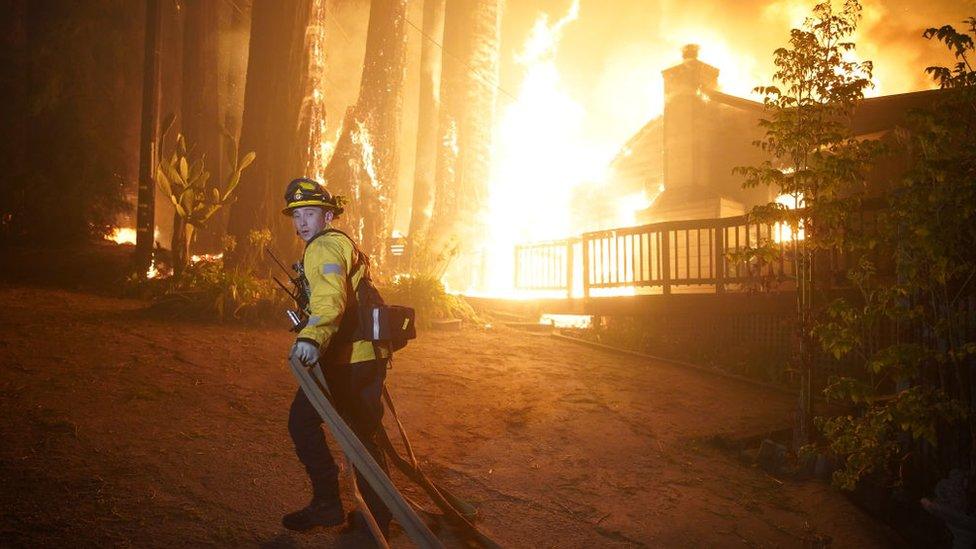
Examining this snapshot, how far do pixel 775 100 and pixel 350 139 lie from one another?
13.0m

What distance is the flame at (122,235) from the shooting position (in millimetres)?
12027

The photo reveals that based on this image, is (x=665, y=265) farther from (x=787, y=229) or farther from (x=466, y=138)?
(x=466, y=138)

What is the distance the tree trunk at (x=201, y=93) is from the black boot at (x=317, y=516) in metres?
12.8

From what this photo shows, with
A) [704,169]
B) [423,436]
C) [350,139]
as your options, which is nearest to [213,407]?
[423,436]

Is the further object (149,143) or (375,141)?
(375,141)

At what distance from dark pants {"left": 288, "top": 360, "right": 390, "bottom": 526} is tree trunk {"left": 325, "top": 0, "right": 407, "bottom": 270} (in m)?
12.7

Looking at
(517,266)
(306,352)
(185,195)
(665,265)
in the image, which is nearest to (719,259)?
(665,265)

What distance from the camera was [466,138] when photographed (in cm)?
1844

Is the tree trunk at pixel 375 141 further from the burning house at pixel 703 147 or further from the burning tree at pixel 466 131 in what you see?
the burning house at pixel 703 147

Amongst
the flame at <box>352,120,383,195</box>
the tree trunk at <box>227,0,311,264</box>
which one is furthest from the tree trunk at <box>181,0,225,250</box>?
the tree trunk at <box>227,0,311,264</box>

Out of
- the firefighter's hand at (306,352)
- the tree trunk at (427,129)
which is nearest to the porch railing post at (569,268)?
the tree trunk at (427,129)

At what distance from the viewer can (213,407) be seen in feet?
16.0

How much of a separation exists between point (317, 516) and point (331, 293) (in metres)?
1.37

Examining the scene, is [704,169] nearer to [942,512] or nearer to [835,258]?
[835,258]
